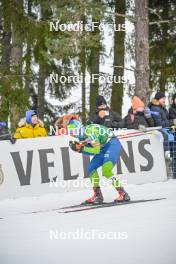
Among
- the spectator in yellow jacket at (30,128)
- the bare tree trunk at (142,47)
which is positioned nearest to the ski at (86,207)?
the spectator in yellow jacket at (30,128)

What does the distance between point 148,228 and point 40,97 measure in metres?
17.0

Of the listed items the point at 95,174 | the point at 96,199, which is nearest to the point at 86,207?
the point at 96,199

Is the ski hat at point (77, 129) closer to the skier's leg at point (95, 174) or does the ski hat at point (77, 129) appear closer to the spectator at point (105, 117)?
the skier's leg at point (95, 174)

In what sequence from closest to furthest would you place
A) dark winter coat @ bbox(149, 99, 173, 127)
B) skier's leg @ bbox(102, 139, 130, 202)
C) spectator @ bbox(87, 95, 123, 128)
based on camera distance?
skier's leg @ bbox(102, 139, 130, 202) < spectator @ bbox(87, 95, 123, 128) < dark winter coat @ bbox(149, 99, 173, 127)

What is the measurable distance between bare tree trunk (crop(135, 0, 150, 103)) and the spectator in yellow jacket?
4.36 metres

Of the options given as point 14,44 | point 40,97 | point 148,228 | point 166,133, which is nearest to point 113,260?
point 148,228

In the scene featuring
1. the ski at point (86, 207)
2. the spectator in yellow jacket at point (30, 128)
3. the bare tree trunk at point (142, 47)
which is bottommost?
the ski at point (86, 207)

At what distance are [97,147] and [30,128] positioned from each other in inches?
106

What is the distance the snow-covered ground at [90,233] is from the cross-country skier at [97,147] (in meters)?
0.57

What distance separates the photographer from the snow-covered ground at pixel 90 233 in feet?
22.6

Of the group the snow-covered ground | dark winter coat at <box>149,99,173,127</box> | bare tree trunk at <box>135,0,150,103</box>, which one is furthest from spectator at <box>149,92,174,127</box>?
bare tree trunk at <box>135,0,150,103</box>

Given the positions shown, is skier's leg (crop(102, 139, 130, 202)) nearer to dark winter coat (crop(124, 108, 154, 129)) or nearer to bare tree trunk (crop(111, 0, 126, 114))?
dark winter coat (crop(124, 108, 154, 129))

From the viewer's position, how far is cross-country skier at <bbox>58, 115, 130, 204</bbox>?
1061 cm

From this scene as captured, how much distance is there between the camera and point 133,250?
7.16 metres
